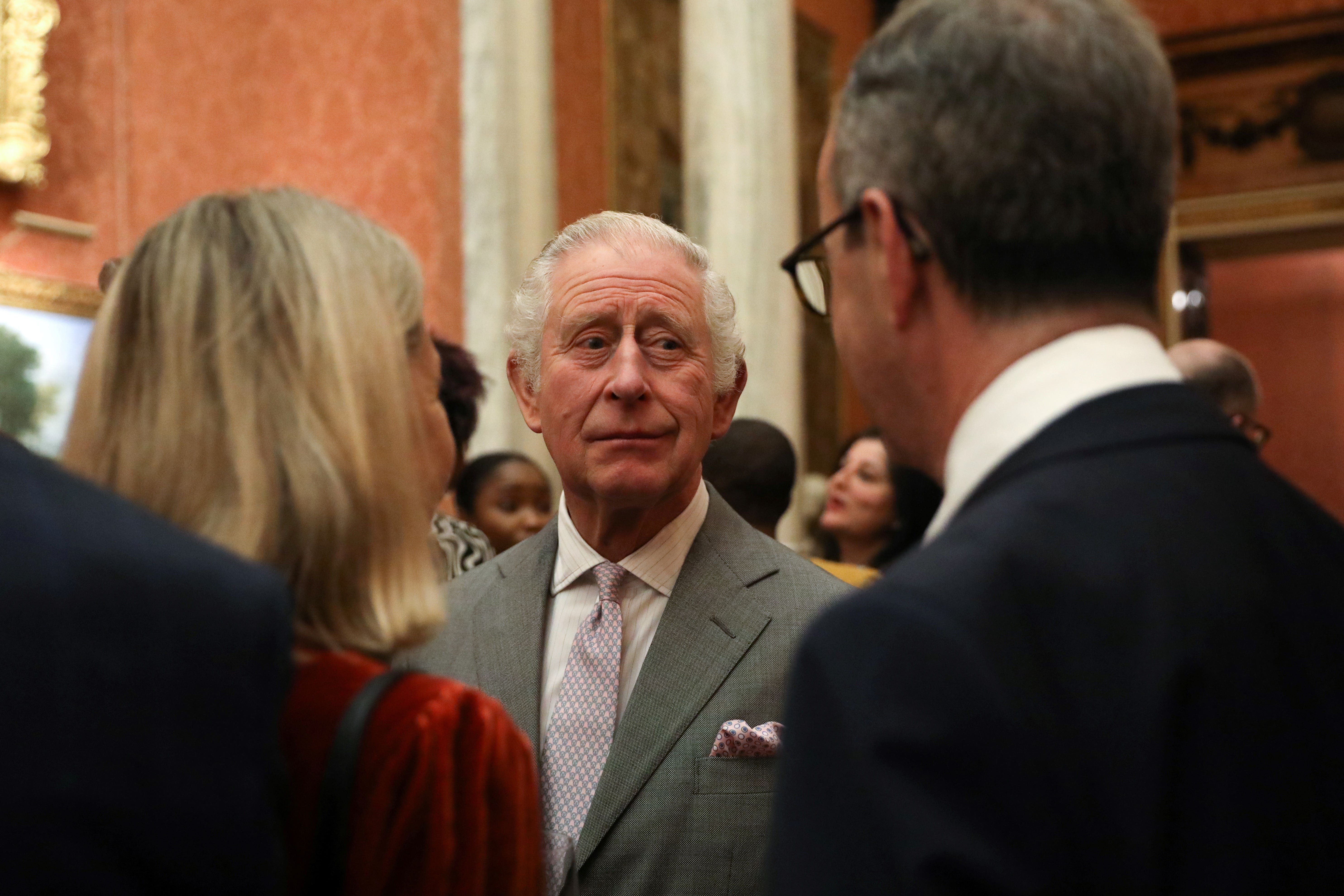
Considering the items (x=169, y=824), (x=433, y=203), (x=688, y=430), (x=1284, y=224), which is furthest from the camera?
(x=1284, y=224)

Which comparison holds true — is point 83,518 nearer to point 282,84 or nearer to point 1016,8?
point 1016,8

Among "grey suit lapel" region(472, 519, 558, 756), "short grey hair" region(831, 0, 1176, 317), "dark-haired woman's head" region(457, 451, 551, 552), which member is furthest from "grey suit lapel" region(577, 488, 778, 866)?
"dark-haired woman's head" region(457, 451, 551, 552)

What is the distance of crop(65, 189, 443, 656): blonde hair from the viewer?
1102 millimetres

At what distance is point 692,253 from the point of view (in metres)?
2.23

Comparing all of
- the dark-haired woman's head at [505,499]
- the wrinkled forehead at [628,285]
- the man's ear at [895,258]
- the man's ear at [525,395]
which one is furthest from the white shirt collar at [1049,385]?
the dark-haired woman's head at [505,499]

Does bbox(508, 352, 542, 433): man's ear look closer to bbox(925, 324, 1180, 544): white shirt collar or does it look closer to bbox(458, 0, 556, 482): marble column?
bbox(925, 324, 1180, 544): white shirt collar

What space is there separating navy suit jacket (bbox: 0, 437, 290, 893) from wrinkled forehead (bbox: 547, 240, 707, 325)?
1298mm

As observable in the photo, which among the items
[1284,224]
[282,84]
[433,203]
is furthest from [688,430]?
[1284,224]

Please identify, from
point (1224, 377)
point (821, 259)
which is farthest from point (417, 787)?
point (1224, 377)

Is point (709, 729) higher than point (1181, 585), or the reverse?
point (1181, 585)

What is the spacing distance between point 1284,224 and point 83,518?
35.2 ft

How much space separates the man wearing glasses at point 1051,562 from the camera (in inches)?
33.9

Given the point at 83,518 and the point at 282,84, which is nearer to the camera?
the point at 83,518

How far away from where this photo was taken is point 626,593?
2.10m
